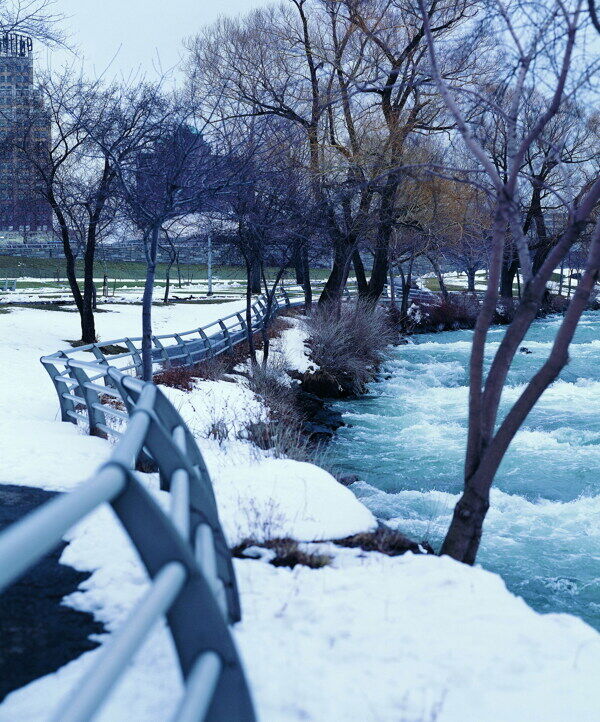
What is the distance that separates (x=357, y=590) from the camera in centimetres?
471

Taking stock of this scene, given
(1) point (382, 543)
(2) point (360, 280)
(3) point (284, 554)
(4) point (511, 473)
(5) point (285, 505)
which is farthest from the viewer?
(2) point (360, 280)

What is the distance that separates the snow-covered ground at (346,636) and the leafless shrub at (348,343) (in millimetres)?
13111

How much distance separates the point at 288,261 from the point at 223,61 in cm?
1063

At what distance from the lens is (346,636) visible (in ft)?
13.1

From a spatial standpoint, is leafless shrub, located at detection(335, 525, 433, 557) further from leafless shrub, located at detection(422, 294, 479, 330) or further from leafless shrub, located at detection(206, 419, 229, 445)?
leafless shrub, located at detection(422, 294, 479, 330)

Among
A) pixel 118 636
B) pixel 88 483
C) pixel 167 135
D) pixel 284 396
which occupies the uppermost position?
pixel 167 135

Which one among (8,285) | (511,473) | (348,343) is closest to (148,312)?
(511,473)

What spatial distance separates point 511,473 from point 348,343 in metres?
9.90

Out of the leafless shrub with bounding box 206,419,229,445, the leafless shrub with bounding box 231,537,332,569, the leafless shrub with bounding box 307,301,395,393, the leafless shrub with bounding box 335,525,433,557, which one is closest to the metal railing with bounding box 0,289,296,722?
the leafless shrub with bounding box 231,537,332,569

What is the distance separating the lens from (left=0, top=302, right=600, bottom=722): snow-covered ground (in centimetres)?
331

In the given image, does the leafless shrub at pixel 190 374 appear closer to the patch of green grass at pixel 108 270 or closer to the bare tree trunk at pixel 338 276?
the bare tree trunk at pixel 338 276

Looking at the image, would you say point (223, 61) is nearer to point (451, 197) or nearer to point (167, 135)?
point (451, 197)

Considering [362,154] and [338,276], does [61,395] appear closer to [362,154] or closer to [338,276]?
[362,154]

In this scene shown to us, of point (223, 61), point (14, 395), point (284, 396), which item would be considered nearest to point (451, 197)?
point (223, 61)
